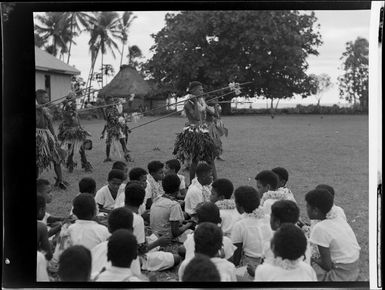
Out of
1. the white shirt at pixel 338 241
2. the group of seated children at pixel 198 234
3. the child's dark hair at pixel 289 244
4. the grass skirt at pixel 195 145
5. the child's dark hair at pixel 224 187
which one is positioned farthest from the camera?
the grass skirt at pixel 195 145

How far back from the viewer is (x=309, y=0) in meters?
3.53

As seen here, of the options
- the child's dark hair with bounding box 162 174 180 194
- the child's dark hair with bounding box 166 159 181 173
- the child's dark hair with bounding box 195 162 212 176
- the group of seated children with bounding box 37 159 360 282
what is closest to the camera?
the group of seated children with bounding box 37 159 360 282

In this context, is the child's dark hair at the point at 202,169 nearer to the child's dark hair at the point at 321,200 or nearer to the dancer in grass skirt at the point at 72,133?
Result: the dancer in grass skirt at the point at 72,133

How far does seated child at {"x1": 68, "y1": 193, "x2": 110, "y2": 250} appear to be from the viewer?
A: 369 cm

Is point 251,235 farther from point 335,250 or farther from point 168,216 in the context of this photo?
point 168,216

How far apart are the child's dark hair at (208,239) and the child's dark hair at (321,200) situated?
73 cm

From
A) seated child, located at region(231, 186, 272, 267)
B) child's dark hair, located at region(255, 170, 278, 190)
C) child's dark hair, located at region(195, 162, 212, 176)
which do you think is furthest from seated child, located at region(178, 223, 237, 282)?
child's dark hair, located at region(195, 162, 212, 176)

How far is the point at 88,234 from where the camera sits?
3703 mm

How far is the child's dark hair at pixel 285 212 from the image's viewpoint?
3754 millimetres

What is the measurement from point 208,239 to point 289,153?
1814mm

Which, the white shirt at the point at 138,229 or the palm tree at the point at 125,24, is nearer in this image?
the palm tree at the point at 125,24

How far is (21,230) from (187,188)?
5.30ft

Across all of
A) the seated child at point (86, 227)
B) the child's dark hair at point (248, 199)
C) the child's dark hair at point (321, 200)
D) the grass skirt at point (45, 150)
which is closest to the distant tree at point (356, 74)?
the child's dark hair at point (321, 200)

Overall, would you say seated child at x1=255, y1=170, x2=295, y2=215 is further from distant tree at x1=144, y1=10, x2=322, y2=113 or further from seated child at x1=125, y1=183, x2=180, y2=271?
seated child at x1=125, y1=183, x2=180, y2=271
